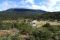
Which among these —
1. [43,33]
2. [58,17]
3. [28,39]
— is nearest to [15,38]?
[28,39]

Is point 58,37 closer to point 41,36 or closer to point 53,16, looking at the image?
point 41,36

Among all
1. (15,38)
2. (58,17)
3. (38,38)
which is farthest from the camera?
(58,17)

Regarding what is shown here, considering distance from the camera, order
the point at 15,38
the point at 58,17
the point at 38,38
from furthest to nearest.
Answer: the point at 58,17 → the point at 38,38 → the point at 15,38

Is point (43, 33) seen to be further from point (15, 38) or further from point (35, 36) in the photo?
point (15, 38)

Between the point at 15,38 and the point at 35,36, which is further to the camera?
the point at 35,36

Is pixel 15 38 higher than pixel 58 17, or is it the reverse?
pixel 15 38

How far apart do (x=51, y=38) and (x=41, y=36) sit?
0.90m

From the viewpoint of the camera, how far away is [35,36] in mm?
23047

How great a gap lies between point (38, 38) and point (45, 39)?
64 centimetres

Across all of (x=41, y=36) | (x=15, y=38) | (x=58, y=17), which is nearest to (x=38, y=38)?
(x=41, y=36)

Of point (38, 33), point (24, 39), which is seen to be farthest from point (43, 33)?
point (24, 39)

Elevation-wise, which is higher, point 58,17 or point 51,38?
point 51,38

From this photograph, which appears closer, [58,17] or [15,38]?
[15,38]

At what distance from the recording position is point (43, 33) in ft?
76.8
